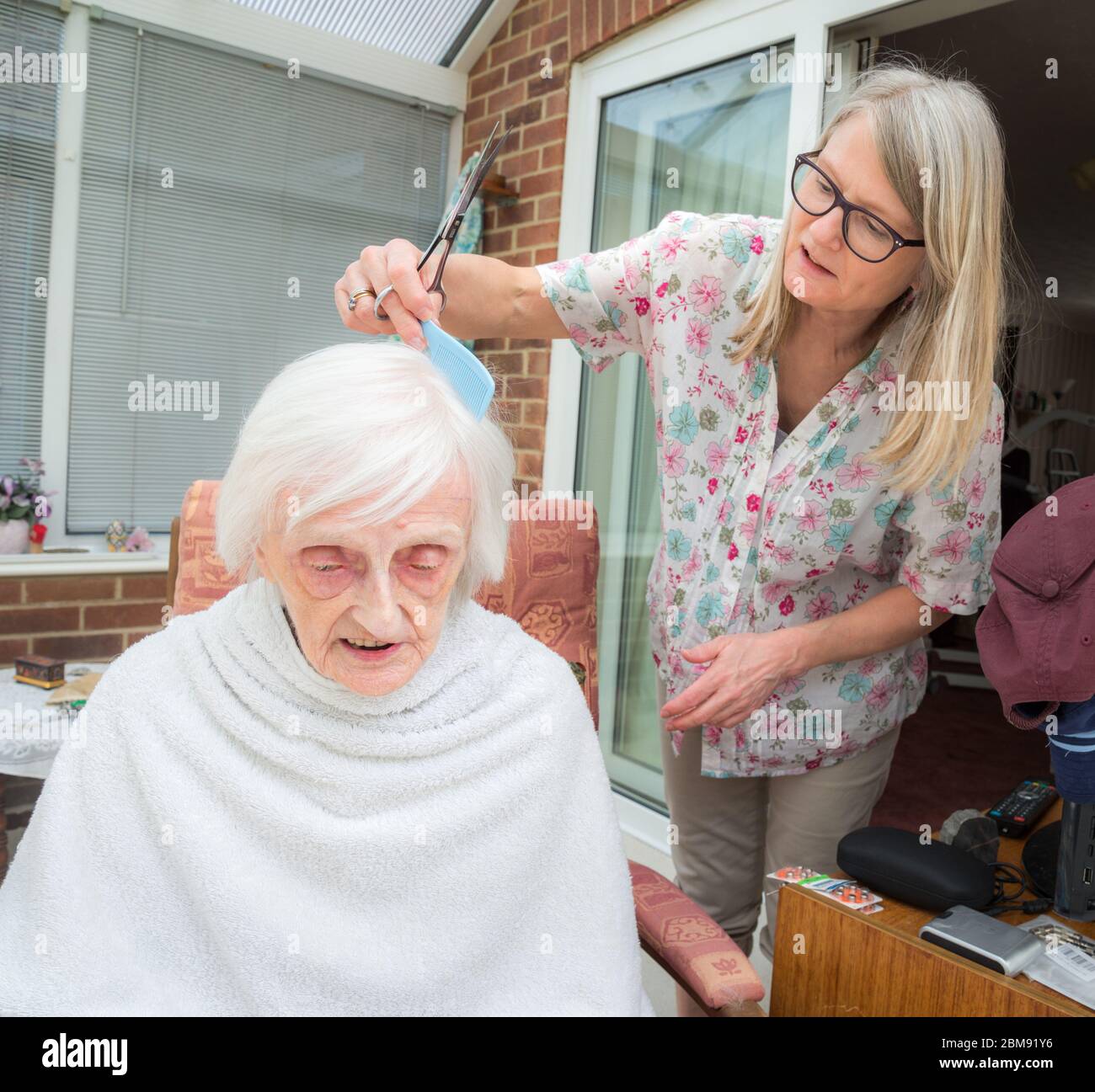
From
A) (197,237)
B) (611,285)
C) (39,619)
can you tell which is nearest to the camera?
(611,285)

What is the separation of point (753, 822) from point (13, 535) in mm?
2653

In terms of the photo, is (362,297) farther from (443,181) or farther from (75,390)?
(443,181)

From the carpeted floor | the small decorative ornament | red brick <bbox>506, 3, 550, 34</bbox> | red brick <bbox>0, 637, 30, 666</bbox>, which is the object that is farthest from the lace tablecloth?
red brick <bbox>506, 3, 550, 34</bbox>

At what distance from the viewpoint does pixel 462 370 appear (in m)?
1.13

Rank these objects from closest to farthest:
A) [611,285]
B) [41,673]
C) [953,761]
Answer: [611,285] → [41,673] → [953,761]

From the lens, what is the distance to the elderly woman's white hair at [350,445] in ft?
3.41

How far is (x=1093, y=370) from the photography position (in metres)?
5.81

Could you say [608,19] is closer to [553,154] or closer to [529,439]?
[553,154]

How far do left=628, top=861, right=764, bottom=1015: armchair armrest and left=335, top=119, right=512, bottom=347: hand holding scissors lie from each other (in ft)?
2.79

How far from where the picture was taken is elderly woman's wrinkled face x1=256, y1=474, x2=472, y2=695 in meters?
1.05

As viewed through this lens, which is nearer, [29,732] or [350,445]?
[350,445]

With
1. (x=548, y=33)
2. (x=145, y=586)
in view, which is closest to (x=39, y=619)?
(x=145, y=586)
